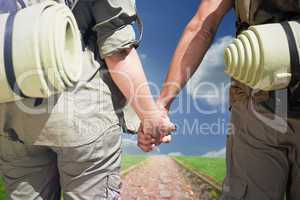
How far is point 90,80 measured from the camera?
1253 millimetres

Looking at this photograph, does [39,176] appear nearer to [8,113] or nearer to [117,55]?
[8,113]

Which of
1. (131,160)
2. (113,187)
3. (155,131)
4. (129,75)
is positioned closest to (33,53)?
(129,75)

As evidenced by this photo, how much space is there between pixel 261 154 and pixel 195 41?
1.25ft

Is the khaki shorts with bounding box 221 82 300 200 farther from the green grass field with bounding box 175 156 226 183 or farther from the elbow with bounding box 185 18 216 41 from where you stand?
the green grass field with bounding box 175 156 226 183

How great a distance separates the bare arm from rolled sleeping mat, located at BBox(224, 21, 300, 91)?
13.2 inches

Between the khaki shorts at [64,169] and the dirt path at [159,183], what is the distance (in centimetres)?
188

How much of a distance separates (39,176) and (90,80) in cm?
32

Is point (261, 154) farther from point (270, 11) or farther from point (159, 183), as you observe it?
point (159, 183)

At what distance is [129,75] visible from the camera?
1.27 m

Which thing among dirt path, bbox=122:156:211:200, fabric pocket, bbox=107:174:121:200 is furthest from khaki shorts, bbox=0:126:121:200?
dirt path, bbox=122:156:211:200

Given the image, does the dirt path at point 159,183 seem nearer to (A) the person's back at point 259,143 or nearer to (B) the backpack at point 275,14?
(A) the person's back at point 259,143

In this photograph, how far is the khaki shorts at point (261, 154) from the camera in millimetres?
1178

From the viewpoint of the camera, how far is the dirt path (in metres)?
3.52

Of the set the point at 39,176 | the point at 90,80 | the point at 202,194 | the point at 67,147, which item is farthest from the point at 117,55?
the point at 202,194
